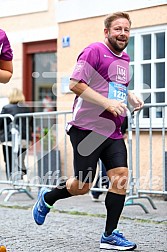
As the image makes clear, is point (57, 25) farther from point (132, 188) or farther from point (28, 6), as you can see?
point (132, 188)

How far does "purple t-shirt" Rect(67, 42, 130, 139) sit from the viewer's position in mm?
5340

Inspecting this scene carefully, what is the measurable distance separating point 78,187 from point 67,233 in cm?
89

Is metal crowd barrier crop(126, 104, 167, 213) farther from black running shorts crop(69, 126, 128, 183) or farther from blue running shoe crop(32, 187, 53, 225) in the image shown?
black running shorts crop(69, 126, 128, 183)

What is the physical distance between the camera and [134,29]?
387 inches

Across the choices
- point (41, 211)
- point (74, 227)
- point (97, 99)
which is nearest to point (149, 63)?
point (74, 227)

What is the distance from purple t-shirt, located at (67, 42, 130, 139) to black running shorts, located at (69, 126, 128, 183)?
0.06 metres

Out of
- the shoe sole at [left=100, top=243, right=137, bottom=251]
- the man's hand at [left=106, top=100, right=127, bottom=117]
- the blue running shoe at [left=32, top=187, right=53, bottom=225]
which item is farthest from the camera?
the blue running shoe at [left=32, top=187, right=53, bottom=225]

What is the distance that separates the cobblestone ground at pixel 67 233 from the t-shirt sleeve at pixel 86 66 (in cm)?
141

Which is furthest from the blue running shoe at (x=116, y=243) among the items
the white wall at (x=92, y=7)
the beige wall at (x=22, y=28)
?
the beige wall at (x=22, y=28)

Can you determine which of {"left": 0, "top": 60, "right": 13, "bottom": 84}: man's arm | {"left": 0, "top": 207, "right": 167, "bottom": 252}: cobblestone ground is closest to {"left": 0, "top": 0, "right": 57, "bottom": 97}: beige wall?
{"left": 0, "top": 207, "right": 167, "bottom": 252}: cobblestone ground

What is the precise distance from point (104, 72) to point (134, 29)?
460 cm

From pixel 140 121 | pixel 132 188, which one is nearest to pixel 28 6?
pixel 140 121

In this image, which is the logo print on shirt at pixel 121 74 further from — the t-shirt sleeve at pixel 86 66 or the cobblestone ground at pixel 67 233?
the cobblestone ground at pixel 67 233

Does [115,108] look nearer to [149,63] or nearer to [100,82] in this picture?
[100,82]
